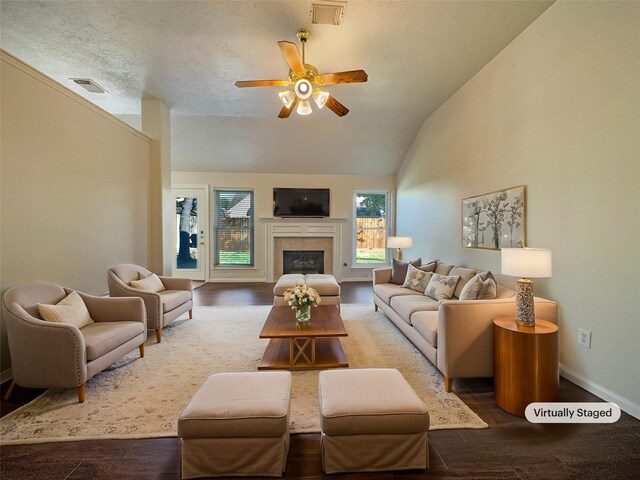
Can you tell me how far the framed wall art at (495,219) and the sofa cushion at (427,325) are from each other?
1274mm

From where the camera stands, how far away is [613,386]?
213 centimetres

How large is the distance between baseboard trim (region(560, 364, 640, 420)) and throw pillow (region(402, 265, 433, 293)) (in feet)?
5.54

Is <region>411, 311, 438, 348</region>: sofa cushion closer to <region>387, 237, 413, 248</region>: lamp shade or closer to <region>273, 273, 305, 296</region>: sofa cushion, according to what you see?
<region>273, 273, 305, 296</region>: sofa cushion

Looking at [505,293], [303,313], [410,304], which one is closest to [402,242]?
[410,304]

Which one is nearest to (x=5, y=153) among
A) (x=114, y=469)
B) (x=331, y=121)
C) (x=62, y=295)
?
(x=62, y=295)

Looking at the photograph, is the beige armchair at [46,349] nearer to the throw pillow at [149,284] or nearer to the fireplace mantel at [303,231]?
the throw pillow at [149,284]

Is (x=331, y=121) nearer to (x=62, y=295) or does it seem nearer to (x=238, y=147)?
(x=238, y=147)

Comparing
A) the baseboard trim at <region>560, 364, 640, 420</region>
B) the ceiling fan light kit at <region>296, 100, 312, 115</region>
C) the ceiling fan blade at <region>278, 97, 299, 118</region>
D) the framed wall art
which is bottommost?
the baseboard trim at <region>560, 364, 640, 420</region>

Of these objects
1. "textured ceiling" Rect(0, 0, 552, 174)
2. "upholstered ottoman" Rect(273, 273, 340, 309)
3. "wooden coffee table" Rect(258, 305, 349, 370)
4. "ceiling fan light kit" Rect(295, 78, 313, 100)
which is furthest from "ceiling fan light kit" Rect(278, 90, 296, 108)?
"upholstered ottoman" Rect(273, 273, 340, 309)

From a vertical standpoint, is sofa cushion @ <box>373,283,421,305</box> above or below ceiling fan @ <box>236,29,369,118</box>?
below

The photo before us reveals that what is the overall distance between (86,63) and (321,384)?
4700 millimetres

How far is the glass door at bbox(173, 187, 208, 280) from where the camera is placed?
23.6 feet

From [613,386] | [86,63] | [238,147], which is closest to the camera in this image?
[613,386]

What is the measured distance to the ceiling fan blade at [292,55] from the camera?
7.95 ft
